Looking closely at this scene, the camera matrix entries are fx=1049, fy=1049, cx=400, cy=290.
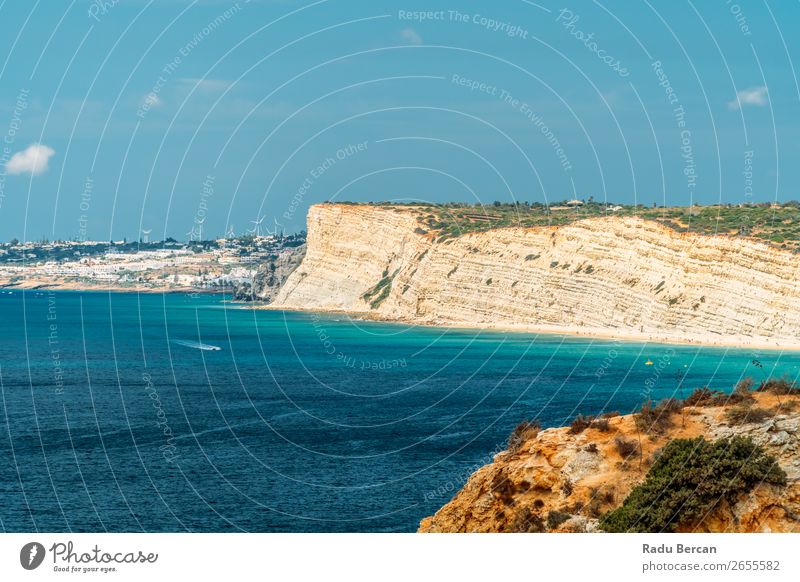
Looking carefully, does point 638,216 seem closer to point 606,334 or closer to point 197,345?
point 606,334

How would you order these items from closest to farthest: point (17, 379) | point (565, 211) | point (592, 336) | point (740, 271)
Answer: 1. point (17, 379)
2. point (740, 271)
3. point (592, 336)
4. point (565, 211)

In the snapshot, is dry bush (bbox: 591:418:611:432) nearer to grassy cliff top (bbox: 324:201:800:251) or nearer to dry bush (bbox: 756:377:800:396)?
dry bush (bbox: 756:377:800:396)

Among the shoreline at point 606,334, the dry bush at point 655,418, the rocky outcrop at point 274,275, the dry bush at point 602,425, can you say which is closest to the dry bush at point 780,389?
the dry bush at point 655,418

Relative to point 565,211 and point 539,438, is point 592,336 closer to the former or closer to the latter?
point 565,211

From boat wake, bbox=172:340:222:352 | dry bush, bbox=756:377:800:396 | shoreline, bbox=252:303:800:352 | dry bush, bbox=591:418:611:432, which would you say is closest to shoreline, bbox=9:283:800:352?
shoreline, bbox=252:303:800:352

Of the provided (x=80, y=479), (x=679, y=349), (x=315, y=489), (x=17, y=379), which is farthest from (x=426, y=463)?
(x=679, y=349)

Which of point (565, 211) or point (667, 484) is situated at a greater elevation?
point (565, 211)

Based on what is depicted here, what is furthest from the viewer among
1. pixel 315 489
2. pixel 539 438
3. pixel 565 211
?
pixel 565 211
